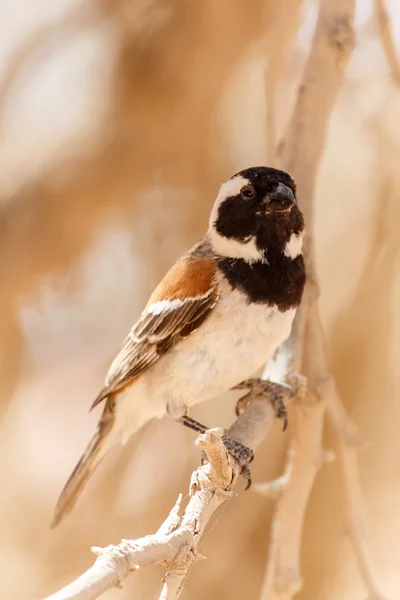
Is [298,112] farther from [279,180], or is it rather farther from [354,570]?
[354,570]

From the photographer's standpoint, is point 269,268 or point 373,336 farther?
point 373,336

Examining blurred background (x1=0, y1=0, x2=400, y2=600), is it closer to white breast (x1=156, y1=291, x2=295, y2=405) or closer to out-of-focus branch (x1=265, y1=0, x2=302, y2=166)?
out-of-focus branch (x1=265, y1=0, x2=302, y2=166)

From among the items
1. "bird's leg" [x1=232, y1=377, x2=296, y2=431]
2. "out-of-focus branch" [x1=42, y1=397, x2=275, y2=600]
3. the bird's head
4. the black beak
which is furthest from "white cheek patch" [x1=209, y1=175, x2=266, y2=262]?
"out-of-focus branch" [x1=42, y1=397, x2=275, y2=600]

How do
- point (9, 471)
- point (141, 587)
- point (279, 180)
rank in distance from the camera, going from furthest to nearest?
1. point (9, 471)
2. point (141, 587)
3. point (279, 180)

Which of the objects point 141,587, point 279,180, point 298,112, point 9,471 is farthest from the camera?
point 9,471

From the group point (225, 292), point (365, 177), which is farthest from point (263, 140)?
point (225, 292)

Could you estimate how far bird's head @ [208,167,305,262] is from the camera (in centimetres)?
204

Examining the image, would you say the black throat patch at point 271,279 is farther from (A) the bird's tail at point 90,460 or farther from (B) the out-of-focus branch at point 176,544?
(A) the bird's tail at point 90,460

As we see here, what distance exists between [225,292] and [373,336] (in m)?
1.67

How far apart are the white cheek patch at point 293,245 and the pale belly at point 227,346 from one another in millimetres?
165

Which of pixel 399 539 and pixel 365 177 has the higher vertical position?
pixel 365 177

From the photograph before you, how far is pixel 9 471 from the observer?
12.0ft

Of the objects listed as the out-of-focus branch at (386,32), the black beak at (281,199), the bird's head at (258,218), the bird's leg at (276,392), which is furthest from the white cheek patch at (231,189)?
the out-of-focus branch at (386,32)

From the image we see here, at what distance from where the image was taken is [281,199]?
1989 millimetres
